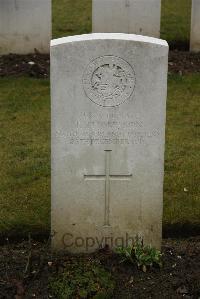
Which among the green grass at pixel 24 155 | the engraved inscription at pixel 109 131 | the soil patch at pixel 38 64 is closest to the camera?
the engraved inscription at pixel 109 131

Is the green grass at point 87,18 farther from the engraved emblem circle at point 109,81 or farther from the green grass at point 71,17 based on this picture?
the engraved emblem circle at point 109,81

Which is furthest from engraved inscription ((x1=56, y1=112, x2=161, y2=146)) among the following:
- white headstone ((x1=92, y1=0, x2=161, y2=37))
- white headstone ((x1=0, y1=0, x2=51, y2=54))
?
white headstone ((x1=92, y1=0, x2=161, y2=37))

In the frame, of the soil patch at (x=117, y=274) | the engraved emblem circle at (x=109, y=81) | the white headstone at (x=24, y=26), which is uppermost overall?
the white headstone at (x=24, y=26)

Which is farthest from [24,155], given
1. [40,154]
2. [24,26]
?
[24,26]

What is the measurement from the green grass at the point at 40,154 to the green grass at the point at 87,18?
89.6 inches

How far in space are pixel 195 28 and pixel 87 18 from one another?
2808 mm

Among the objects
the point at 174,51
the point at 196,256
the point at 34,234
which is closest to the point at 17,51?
the point at 174,51

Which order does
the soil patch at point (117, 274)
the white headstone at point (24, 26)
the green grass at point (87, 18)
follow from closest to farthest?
1. the soil patch at point (117, 274)
2. the white headstone at point (24, 26)
3. the green grass at point (87, 18)

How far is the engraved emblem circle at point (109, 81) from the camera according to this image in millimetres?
4852

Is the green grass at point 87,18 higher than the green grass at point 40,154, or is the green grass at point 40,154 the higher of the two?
the green grass at point 87,18

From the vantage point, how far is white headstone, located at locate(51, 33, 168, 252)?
483cm

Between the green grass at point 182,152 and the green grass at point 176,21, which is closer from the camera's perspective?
the green grass at point 182,152

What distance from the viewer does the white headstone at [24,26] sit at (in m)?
10.8

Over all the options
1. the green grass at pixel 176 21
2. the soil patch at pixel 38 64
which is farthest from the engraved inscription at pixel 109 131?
the green grass at pixel 176 21
